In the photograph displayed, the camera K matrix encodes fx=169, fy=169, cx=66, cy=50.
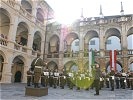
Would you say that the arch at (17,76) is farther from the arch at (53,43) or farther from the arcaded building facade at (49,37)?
the arch at (53,43)

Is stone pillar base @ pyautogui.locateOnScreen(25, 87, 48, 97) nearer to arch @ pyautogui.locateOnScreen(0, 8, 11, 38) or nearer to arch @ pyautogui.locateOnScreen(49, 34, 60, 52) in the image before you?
arch @ pyautogui.locateOnScreen(0, 8, 11, 38)

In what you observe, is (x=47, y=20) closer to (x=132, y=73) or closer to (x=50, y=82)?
(x=50, y=82)

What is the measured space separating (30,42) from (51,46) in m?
6.38

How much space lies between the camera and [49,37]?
27062 millimetres

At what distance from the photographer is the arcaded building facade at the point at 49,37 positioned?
19.4m

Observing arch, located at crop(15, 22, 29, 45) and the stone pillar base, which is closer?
the stone pillar base

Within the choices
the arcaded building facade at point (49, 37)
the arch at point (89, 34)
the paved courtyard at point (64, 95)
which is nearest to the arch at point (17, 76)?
the arcaded building facade at point (49, 37)

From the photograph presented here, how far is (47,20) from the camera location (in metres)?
27.9

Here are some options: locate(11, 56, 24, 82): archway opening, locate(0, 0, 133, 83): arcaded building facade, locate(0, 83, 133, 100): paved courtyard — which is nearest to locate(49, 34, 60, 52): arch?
locate(0, 0, 133, 83): arcaded building facade

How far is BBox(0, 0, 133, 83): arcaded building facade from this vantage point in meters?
19.4

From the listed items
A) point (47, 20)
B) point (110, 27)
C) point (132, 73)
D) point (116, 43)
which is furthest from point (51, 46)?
point (132, 73)

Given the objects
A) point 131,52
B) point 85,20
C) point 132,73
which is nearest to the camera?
point 132,73

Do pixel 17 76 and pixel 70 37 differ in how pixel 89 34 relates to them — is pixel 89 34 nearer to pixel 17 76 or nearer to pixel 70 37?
pixel 70 37

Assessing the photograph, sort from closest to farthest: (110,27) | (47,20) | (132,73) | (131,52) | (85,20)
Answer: (132,73) < (131,52) < (110,27) < (85,20) < (47,20)
